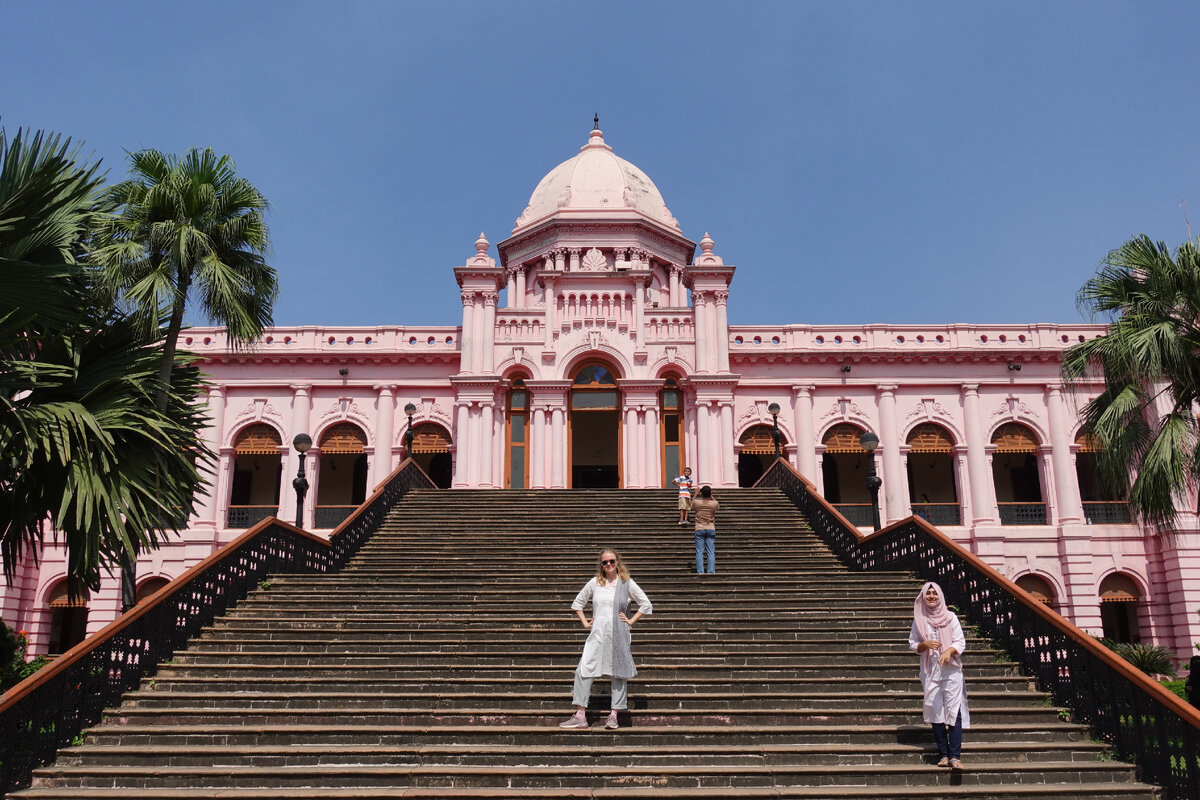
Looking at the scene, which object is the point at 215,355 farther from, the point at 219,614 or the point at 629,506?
the point at 219,614

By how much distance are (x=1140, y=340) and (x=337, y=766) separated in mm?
12707

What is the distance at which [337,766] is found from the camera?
25.4 feet

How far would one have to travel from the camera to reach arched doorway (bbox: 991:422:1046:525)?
91.2ft

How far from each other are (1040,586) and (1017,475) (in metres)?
5.28

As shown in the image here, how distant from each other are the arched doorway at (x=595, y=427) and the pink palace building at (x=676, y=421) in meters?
0.08

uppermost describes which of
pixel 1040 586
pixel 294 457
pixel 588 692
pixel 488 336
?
pixel 488 336

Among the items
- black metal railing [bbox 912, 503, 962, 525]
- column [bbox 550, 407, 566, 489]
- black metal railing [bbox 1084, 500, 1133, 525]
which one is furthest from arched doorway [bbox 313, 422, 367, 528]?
black metal railing [bbox 1084, 500, 1133, 525]

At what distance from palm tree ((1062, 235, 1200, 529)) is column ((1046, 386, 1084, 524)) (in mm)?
13543

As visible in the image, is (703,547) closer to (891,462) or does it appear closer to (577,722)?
(577,722)

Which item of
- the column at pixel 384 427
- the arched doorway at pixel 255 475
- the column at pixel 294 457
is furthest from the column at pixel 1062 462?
the arched doorway at pixel 255 475

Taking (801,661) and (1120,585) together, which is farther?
(1120,585)

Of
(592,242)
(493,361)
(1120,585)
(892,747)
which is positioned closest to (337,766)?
(892,747)

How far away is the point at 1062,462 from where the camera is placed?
27984 mm

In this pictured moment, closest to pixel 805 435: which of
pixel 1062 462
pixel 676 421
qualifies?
pixel 676 421
